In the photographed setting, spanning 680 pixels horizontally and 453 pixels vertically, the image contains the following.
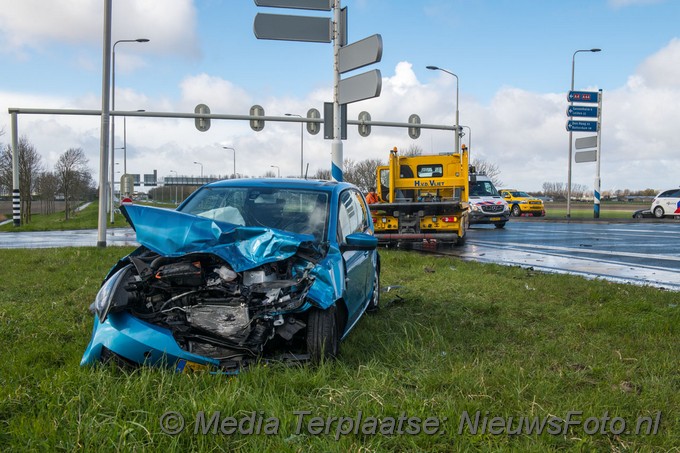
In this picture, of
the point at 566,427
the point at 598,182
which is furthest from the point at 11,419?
the point at 598,182

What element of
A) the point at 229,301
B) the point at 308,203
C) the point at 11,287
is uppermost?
the point at 308,203

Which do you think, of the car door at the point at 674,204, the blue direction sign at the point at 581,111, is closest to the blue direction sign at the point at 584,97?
the blue direction sign at the point at 581,111

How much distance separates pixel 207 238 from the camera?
382 centimetres

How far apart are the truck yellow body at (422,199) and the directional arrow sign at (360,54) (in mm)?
4637

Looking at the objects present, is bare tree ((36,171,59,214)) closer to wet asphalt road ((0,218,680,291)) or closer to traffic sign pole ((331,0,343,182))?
wet asphalt road ((0,218,680,291))

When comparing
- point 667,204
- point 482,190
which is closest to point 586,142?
point 667,204

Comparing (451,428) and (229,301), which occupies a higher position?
(229,301)

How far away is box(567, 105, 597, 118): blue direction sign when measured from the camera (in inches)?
1316

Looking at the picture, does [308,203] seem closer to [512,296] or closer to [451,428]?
[451,428]

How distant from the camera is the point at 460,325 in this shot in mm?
5457

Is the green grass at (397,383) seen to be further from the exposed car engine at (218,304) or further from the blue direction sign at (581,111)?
the blue direction sign at (581,111)

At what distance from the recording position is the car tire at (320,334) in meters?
3.73

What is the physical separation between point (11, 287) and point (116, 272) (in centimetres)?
470

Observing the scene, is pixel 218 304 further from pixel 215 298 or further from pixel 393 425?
pixel 393 425
